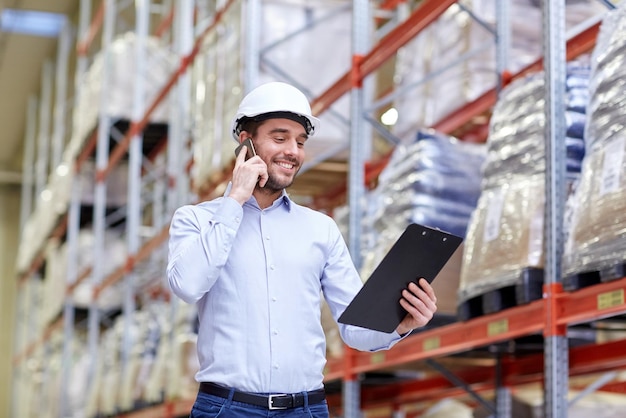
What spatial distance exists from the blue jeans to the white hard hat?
79 centimetres

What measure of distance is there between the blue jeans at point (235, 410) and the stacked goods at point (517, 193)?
187 cm

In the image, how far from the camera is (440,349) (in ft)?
19.3

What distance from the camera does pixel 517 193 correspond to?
17.3 ft

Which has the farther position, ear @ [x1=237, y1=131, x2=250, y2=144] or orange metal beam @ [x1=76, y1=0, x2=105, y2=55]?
orange metal beam @ [x1=76, y1=0, x2=105, y2=55]

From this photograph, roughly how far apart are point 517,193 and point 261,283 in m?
2.18

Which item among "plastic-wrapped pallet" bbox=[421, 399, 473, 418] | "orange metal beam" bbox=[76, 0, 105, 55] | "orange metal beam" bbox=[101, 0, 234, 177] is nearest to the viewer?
"plastic-wrapped pallet" bbox=[421, 399, 473, 418]

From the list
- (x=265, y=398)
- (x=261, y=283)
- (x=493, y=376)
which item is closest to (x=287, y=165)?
(x=261, y=283)

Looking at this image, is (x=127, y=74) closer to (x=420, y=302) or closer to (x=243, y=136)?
(x=243, y=136)

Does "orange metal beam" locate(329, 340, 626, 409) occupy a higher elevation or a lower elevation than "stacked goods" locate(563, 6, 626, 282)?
lower

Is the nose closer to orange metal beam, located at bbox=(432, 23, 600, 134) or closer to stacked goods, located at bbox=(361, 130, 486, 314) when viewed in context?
orange metal beam, located at bbox=(432, 23, 600, 134)

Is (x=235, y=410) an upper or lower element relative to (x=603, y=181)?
lower

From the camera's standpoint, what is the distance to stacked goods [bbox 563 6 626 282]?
4316 mm

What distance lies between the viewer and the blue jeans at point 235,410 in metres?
3.26

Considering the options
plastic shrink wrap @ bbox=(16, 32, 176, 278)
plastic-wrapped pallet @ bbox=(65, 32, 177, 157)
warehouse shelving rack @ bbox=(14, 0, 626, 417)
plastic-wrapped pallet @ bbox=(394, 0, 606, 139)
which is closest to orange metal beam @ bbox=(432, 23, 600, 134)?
warehouse shelving rack @ bbox=(14, 0, 626, 417)
